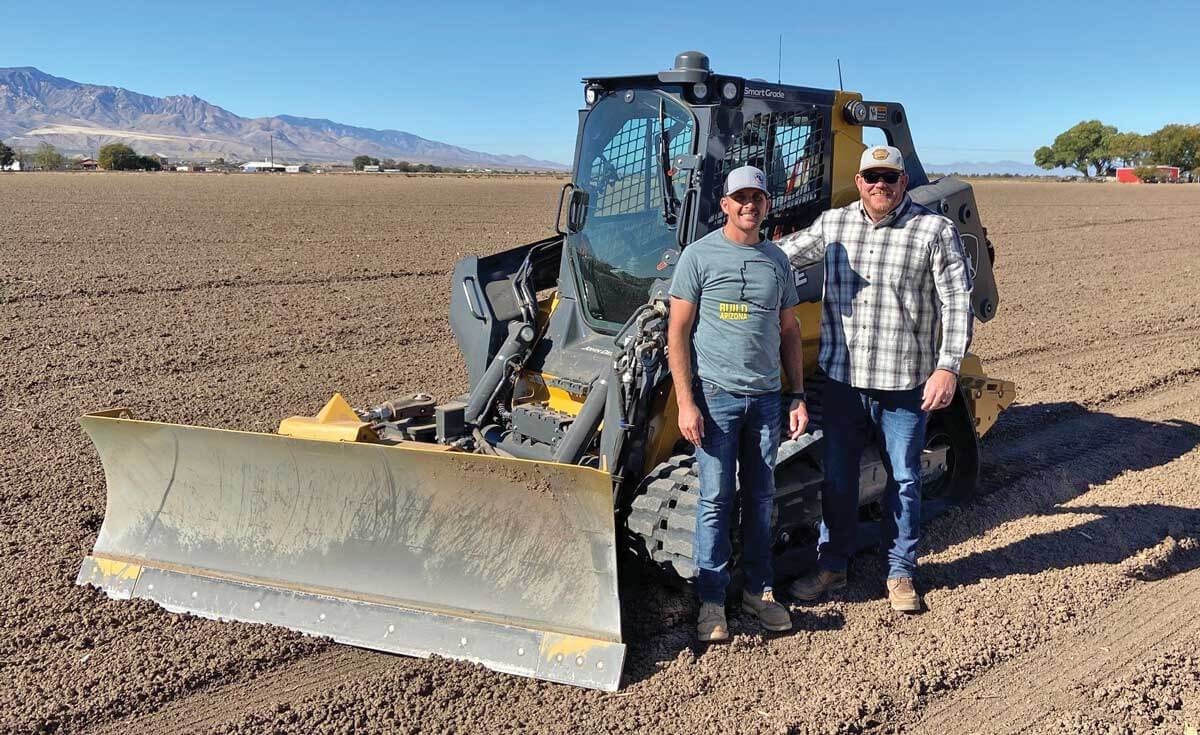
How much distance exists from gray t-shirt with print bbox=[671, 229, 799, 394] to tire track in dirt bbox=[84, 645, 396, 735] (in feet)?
6.40

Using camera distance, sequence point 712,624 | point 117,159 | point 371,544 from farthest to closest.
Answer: point 117,159 → point 371,544 → point 712,624

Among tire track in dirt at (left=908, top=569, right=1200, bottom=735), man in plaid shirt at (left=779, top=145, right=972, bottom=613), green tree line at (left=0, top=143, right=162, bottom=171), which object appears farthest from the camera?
green tree line at (left=0, top=143, right=162, bottom=171)

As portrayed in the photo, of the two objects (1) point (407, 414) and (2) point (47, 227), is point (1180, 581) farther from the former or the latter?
(2) point (47, 227)

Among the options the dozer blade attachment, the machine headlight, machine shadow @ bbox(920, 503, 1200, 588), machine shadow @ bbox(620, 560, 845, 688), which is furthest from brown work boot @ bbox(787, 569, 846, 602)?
the machine headlight

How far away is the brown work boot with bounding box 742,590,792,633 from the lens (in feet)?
14.2

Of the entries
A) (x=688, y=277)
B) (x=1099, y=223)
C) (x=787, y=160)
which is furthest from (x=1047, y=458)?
(x=1099, y=223)

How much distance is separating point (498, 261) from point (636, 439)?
1979mm

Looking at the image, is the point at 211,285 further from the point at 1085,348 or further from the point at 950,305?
the point at 950,305

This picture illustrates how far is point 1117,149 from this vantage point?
110 meters

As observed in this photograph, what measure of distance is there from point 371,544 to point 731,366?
187cm

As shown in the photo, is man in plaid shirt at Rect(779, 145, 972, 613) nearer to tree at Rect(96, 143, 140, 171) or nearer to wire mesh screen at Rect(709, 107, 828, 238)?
wire mesh screen at Rect(709, 107, 828, 238)

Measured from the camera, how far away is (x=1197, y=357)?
1002cm

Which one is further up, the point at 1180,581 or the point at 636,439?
the point at 636,439

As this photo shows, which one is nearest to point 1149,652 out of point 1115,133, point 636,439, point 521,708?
point 636,439
